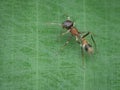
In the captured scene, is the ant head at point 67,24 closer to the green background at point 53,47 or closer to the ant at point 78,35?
the ant at point 78,35

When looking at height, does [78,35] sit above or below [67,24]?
below

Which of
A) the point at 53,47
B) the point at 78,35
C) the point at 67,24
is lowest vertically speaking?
the point at 53,47

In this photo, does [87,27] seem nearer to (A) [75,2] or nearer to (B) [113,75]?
(A) [75,2]

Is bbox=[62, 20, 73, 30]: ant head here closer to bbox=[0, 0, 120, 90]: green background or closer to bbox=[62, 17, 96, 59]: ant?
bbox=[62, 17, 96, 59]: ant

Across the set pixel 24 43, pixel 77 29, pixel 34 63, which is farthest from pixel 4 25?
pixel 77 29

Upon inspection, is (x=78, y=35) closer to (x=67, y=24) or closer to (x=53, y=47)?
(x=67, y=24)

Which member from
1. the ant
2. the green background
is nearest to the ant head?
the ant

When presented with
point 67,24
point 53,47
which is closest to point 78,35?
point 67,24

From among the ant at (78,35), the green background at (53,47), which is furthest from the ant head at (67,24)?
the green background at (53,47)

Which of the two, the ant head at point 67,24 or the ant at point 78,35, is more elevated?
the ant head at point 67,24
